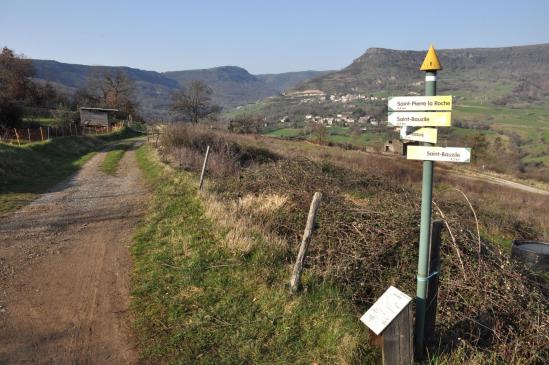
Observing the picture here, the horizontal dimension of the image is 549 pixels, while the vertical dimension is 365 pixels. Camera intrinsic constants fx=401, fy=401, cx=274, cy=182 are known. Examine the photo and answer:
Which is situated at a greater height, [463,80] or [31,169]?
[463,80]

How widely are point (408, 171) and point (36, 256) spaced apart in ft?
93.5

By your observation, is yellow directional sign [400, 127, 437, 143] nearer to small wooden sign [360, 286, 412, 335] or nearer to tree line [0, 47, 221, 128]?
small wooden sign [360, 286, 412, 335]

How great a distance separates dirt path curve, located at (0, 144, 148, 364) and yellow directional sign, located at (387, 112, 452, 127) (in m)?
3.67

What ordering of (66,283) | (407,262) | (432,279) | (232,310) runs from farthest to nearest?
(66,283) → (407,262) → (232,310) → (432,279)

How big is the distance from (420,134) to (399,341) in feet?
6.19

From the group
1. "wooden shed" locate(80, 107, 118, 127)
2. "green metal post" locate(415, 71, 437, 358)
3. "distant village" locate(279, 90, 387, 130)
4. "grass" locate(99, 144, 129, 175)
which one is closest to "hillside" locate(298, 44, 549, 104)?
"distant village" locate(279, 90, 387, 130)

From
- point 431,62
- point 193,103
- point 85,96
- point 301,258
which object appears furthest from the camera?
point 193,103

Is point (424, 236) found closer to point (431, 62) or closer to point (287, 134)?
point (431, 62)

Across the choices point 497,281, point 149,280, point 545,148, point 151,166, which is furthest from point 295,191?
point 545,148

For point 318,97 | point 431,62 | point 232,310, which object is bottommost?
point 232,310

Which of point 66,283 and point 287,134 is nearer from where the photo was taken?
point 66,283

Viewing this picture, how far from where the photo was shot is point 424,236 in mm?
3584

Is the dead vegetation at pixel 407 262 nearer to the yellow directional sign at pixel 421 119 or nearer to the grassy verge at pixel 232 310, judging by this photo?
the grassy verge at pixel 232 310

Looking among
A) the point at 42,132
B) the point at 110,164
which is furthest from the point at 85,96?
the point at 110,164
